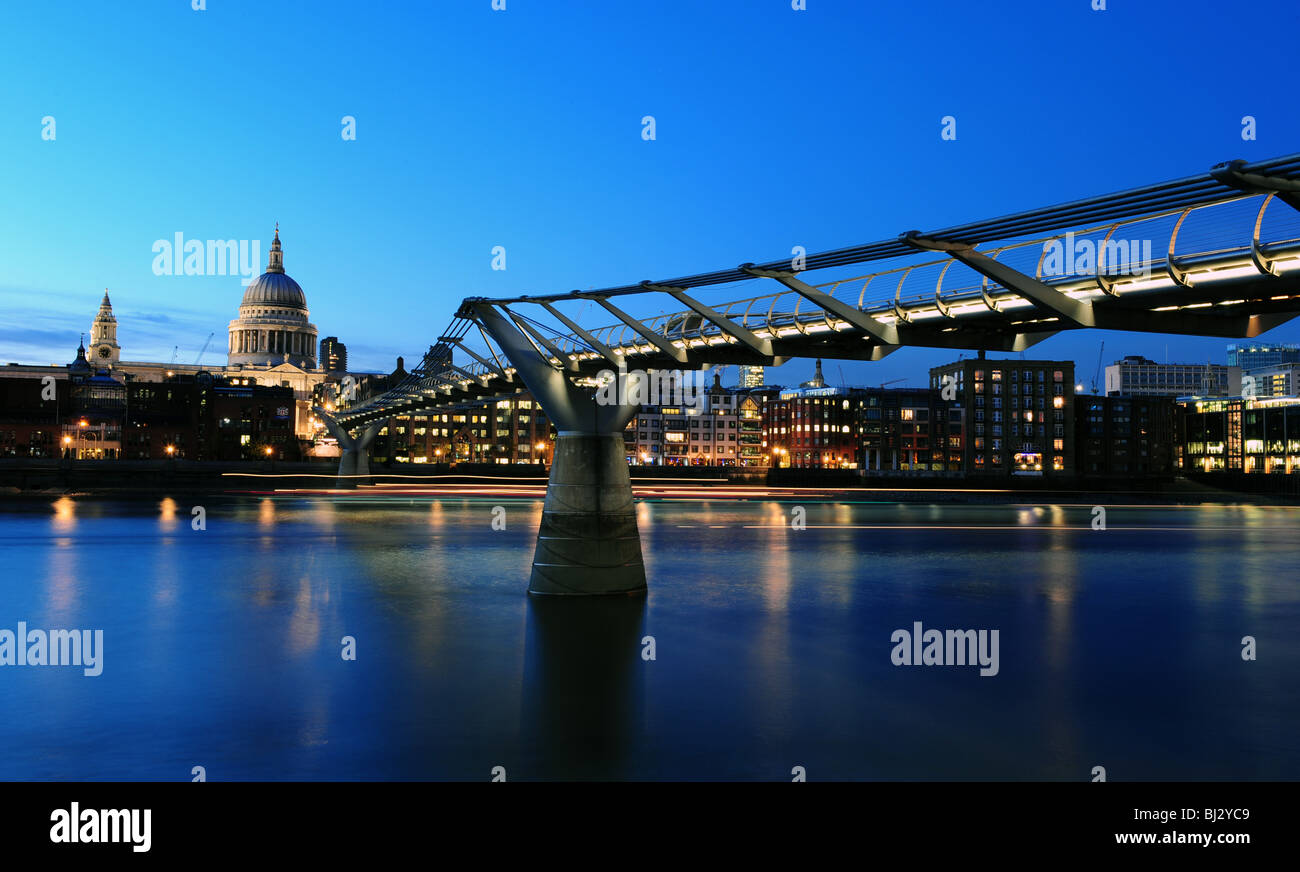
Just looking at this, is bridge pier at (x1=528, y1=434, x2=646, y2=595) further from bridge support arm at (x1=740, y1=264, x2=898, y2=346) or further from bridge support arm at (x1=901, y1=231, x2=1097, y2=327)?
bridge support arm at (x1=901, y1=231, x2=1097, y2=327)

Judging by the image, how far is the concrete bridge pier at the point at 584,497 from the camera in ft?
104

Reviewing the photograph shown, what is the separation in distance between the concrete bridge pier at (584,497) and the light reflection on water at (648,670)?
1020 mm

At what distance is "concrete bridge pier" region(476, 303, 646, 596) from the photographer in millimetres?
31781

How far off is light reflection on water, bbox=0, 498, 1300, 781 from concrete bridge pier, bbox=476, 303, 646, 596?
1020mm

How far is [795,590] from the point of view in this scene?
137ft

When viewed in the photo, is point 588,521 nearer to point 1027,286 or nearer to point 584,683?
point 584,683

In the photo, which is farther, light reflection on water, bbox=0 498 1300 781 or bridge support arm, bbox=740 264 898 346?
bridge support arm, bbox=740 264 898 346

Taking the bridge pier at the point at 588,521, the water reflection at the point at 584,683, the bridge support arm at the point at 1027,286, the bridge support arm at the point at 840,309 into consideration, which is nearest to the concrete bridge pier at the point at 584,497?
the bridge pier at the point at 588,521

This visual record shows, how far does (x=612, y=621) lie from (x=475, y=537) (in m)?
37.1

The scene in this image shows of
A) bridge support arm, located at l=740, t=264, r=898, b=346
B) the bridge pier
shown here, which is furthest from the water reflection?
bridge support arm, located at l=740, t=264, r=898, b=346

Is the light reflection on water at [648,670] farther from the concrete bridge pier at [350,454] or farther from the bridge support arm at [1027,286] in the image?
the concrete bridge pier at [350,454]
